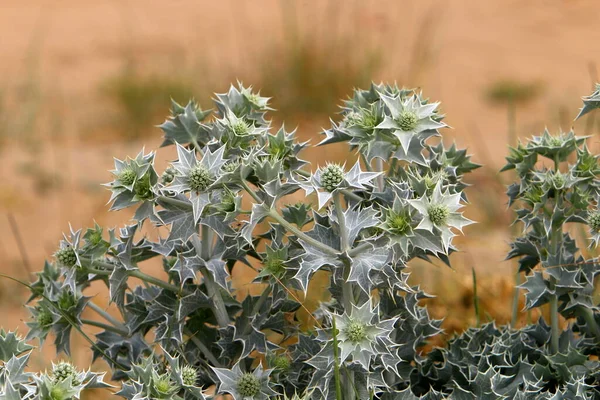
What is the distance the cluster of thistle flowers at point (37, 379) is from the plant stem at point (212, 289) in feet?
0.89

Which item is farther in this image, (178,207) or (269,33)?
(269,33)

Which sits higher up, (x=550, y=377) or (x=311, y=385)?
(x=550, y=377)

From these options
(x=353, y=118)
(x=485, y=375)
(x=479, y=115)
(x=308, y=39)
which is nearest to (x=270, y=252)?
(x=353, y=118)

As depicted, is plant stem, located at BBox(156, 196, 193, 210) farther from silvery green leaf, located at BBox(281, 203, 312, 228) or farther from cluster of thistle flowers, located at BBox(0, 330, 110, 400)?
cluster of thistle flowers, located at BBox(0, 330, 110, 400)

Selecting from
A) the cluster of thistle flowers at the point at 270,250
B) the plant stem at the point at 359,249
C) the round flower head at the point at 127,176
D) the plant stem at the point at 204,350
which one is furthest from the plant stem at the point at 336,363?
the round flower head at the point at 127,176

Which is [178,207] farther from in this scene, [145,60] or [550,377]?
[145,60]

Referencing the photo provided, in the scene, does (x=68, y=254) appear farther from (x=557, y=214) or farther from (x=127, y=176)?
(x=557, y=214)

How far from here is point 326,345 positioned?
1.48m

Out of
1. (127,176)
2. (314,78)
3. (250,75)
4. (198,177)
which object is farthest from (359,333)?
(250,75)

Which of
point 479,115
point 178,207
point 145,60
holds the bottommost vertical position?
point 178,207

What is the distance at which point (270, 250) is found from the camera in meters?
1.53

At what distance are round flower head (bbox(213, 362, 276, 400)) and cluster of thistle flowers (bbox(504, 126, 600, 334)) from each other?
0.61 m

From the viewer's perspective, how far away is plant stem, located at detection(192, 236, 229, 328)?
1608mm

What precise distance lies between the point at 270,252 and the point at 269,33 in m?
6.83
